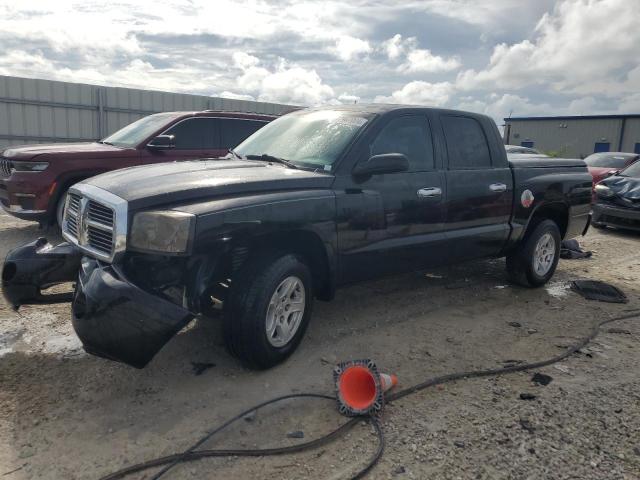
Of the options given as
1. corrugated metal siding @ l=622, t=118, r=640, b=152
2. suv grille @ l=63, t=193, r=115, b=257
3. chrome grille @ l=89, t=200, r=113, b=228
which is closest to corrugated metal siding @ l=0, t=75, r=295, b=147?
suv grille @ l=63, t=193, r=115, b=257

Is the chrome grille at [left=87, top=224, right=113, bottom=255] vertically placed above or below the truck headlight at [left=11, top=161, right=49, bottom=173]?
below

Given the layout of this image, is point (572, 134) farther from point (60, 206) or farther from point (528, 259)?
point (60, 206)

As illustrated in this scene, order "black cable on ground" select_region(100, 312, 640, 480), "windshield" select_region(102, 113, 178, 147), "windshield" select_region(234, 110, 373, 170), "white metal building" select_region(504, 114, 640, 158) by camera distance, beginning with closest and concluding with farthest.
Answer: "black cable on ground" select_region(100, 312, 640, 480) < "windshield" select_region(234, 110, 373, 170) < "windshield" select_region(102, 113, 178, 147) < "white metal building" select_region(504, 114, 640, 158)

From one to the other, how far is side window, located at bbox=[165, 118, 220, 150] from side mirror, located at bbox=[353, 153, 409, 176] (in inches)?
180

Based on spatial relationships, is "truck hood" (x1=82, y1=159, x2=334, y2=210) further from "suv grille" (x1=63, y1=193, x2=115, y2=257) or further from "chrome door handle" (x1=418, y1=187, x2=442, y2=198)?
"chrome door handle" (x1=418, y1=187, x2=442, y2=198)

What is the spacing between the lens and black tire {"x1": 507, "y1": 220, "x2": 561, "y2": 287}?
225 inches

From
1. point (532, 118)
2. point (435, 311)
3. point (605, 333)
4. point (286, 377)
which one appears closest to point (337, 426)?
point (286, 377)

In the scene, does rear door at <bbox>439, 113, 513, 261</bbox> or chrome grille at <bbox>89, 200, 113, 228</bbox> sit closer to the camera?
chrome grille at <bbox>89, 200, 113, 228</bbox>

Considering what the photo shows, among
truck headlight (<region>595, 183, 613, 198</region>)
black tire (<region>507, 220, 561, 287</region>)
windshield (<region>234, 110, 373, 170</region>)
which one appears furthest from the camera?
truck headlight (<region>595, 183, 613, 198</region>)

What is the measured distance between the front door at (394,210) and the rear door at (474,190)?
0.21m

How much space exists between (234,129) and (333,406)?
6053 millimetres

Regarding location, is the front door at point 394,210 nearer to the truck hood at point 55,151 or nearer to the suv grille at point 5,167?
the truck hood at point 55,151

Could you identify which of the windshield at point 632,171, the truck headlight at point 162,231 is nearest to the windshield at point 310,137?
the truck headlight at point 162,231

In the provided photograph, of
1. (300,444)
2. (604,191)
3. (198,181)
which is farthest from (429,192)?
(604,191)
